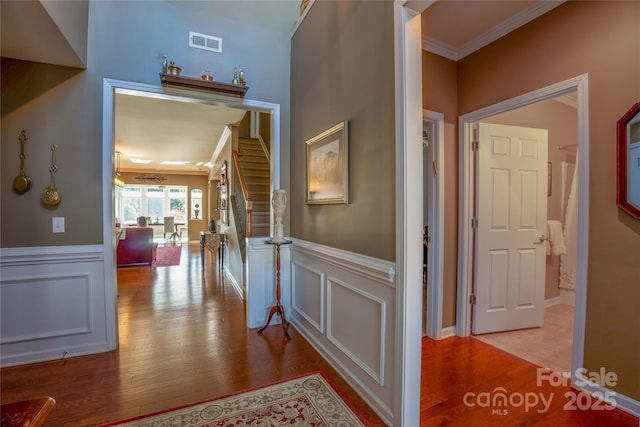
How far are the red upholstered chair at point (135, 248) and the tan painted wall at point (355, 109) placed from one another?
4715mm

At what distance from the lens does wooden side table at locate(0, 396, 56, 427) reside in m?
0.70

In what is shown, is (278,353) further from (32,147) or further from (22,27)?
(22,27)

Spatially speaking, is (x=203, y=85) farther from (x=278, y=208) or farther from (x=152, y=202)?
(x=152, y=202)

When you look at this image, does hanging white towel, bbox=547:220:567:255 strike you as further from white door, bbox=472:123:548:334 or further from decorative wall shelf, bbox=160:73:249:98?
decorative wall shelf, bbox=160:73:249:98

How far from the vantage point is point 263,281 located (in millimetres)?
3066

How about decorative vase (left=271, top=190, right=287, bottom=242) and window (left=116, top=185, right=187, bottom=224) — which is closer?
decorative vase (left=271, top=190, right=287, bottom=242)

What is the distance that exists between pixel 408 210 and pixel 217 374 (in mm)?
1842

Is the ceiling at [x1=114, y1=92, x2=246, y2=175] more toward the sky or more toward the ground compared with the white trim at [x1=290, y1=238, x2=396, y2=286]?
more toward the sky

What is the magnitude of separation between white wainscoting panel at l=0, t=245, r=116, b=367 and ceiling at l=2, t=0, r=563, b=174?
5.13ft

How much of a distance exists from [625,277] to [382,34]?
6.91 feet

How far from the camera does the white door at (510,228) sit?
2771mm

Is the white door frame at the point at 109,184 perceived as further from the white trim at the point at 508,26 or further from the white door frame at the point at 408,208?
the white trim at the point at 508,26

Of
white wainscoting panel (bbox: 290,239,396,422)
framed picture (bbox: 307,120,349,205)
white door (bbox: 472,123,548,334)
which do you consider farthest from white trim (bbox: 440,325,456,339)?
framed picture (bbox: 307,120,349,205)

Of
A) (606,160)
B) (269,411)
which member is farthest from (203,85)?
(606,160)
